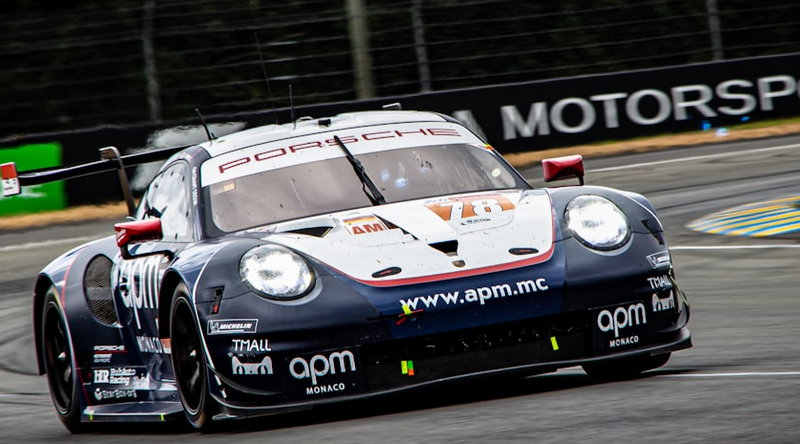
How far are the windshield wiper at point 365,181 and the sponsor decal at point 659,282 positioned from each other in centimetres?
126

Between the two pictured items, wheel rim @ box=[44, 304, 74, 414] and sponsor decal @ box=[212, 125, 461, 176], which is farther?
wheel rim @ box=[44, 304, 74, 414]

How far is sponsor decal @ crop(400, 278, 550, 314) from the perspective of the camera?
4.95 m

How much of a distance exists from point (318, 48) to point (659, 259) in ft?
47.4

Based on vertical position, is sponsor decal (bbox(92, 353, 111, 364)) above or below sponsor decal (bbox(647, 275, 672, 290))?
below

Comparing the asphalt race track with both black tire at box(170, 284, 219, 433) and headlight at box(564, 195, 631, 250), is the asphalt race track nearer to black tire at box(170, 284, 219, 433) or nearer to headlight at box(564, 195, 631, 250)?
black tire at box(170, 284, 219, 433)

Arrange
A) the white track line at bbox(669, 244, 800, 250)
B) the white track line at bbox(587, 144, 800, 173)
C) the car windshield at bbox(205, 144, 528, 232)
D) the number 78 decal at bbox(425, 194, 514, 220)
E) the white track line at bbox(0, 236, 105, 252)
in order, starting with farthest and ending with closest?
the white track line at bbox(587, 144, 800, 173), the white track line at bbox(0, 236, 105, 252), the white track line at bbox(669, 244, 800, 250), the car windshield at bbox(205, 144, 528, 232), the number 78 decal at bbox(425, 194, 514, 220)

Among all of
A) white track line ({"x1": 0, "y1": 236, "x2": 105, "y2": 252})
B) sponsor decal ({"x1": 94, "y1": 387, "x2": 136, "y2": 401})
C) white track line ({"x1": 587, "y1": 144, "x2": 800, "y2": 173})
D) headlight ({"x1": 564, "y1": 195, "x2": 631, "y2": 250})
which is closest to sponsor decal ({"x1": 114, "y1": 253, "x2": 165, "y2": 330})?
sponsor decal ({"x1": 94, "y1": 387, "x2": 136, "y2": 401})

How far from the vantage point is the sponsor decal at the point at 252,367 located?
497cm

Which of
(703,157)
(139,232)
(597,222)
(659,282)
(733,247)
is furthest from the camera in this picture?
(703,157)

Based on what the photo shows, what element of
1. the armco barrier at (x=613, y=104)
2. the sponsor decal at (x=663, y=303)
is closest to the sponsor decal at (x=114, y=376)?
the sponsor decal at (x=663, y=303)

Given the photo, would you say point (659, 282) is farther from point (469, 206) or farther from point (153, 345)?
point (153, 345)

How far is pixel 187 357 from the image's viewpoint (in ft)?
18.0

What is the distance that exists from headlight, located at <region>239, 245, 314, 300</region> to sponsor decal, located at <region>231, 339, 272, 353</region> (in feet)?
0.56


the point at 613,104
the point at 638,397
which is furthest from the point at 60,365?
the point at 613,104
